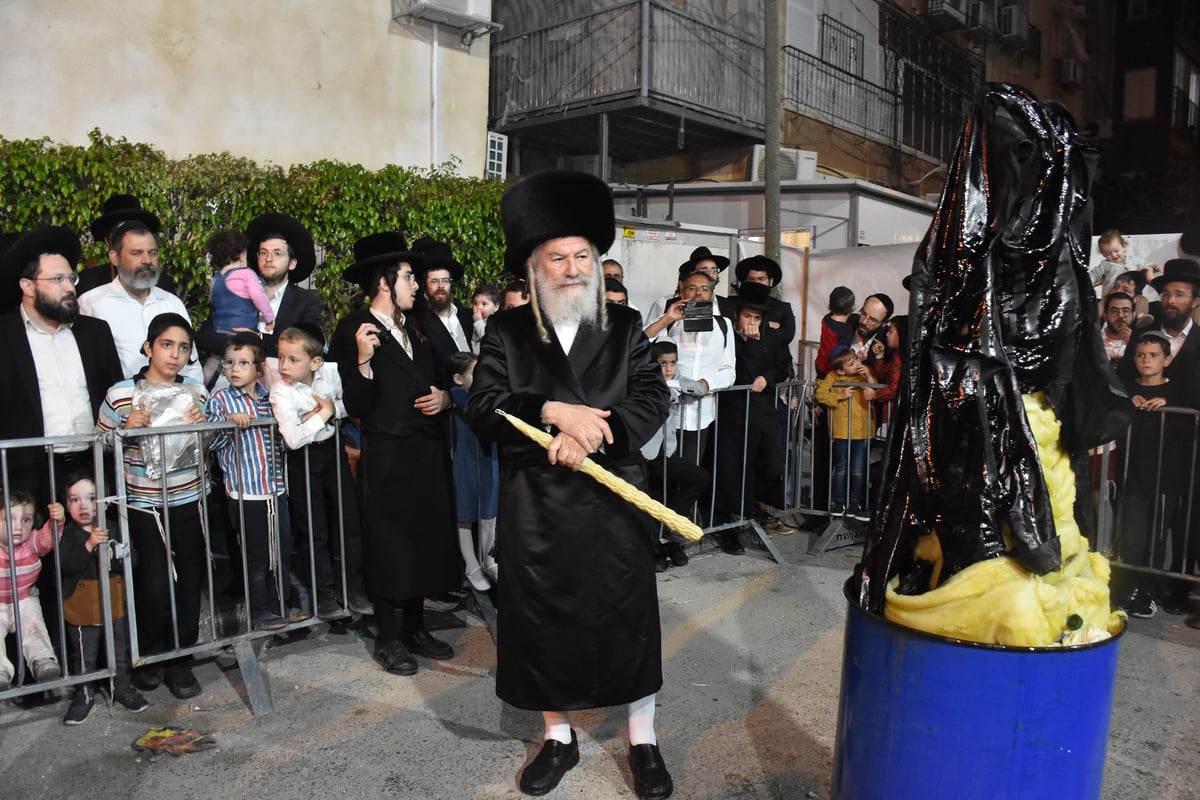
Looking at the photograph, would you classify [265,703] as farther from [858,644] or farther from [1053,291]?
[1053,291]

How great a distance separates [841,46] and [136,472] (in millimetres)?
18055

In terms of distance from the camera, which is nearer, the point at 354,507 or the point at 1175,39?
the point at 354,507

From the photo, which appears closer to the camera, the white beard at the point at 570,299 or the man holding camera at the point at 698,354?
the white beard at the point at 570,299

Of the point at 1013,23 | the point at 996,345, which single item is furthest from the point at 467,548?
the point at 1013,23

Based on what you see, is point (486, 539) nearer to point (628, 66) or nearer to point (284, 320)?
point (284, 320)

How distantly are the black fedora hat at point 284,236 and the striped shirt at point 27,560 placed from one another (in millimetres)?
2401

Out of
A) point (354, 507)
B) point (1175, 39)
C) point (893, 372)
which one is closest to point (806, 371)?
Answer: point (893, 372)

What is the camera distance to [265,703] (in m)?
4.19

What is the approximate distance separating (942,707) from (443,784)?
79.2 inches

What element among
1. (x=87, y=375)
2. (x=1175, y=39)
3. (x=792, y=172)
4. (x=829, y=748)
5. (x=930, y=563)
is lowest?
(x=829, y=748)

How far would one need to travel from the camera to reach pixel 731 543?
6969 mm

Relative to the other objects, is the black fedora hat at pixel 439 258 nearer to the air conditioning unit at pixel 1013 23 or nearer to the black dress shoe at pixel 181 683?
the black dress shoe at pixel 181 683

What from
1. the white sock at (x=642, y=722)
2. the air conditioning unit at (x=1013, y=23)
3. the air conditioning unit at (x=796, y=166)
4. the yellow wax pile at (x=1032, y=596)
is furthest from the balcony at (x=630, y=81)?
the yellow wax pile at (x=1032, y=596)

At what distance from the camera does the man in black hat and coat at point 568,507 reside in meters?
3.43
